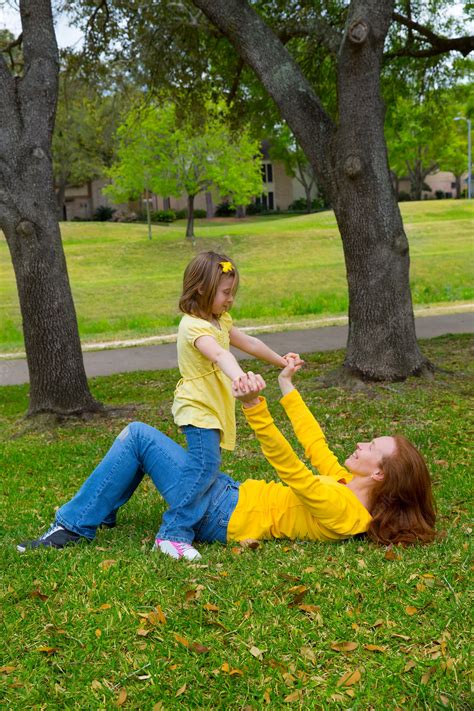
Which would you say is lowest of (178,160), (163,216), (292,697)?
(292,697)

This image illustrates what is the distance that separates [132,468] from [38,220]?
197 inches

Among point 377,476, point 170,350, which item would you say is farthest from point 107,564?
→ point 170,350

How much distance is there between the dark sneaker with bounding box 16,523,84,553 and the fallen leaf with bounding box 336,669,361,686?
6.05ft

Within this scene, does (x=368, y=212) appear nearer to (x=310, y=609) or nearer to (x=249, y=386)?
(x=249, y=386)

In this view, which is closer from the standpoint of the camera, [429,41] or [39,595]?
[39,595]

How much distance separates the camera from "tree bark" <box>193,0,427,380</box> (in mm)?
8828

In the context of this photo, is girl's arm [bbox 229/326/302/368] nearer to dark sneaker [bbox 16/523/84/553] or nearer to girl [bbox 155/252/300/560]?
girl [bbox 155/252/300/560]

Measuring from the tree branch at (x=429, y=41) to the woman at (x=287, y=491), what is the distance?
32.2 feet

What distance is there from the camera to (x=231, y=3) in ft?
30.4

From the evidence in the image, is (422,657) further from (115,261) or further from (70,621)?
(115,261)

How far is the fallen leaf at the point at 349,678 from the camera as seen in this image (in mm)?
2936

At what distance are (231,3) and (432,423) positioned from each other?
5487 mm

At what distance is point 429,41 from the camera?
12.7 metres

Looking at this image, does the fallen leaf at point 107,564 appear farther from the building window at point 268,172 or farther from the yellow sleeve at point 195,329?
the building window at point 268,172
